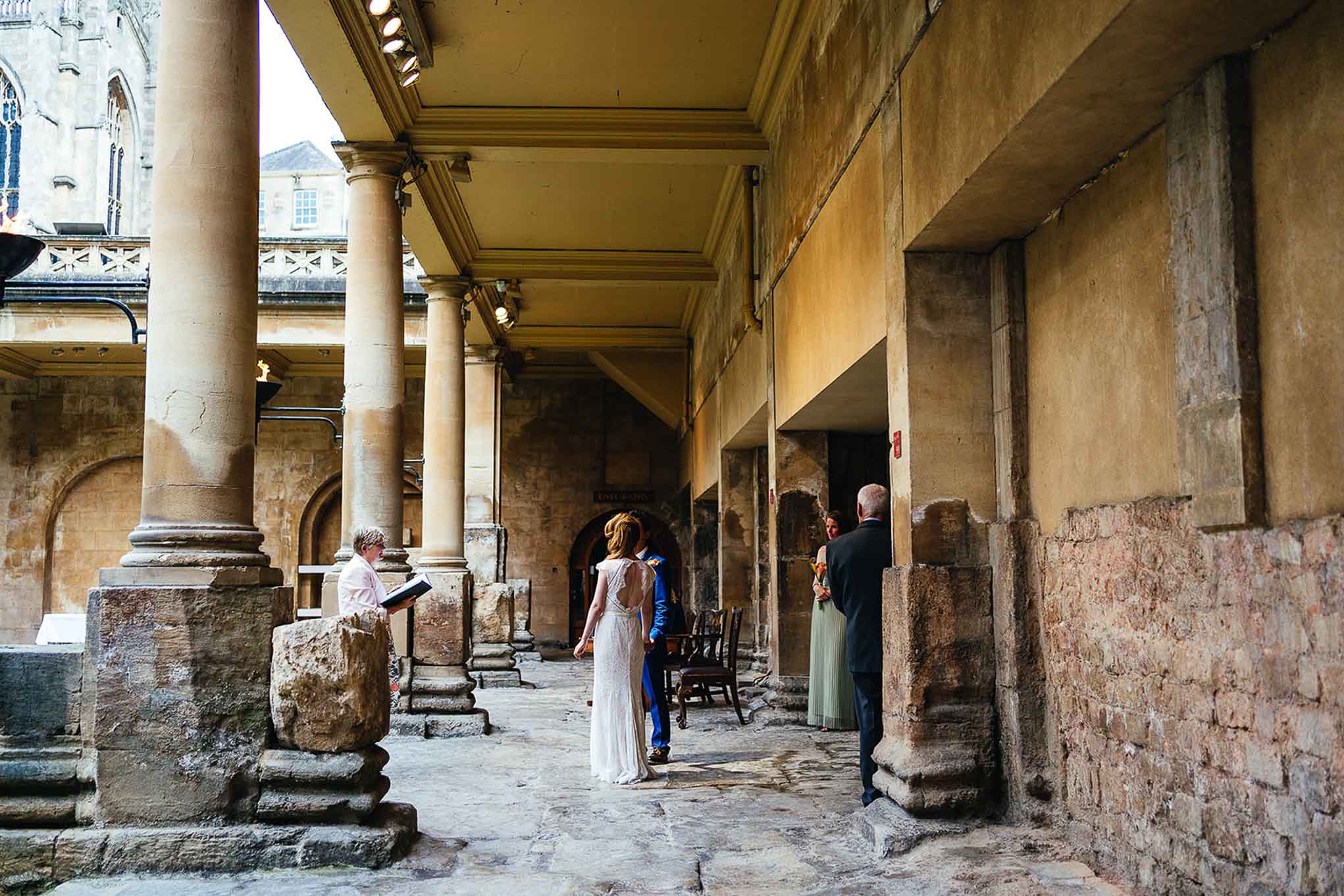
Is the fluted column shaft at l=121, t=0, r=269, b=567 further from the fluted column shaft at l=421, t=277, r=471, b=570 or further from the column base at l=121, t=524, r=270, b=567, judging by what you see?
the fluted column shaft at l=421, t=277, r=471, b=570

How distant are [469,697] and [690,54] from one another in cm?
521

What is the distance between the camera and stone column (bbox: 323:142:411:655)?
8438mm

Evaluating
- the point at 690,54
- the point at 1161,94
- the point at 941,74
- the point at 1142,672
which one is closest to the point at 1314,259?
the point at 1161,94

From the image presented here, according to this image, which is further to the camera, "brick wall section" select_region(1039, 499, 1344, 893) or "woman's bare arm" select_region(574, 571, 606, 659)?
"woman's bare arm" select_region(574, 571, 606, 659)

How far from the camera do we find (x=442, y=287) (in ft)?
40.6

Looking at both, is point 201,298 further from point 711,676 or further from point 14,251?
point 711,676

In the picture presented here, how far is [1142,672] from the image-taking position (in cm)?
395

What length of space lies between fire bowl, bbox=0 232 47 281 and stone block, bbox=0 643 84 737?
159 cm

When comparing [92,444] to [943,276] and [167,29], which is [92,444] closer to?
[167,29]

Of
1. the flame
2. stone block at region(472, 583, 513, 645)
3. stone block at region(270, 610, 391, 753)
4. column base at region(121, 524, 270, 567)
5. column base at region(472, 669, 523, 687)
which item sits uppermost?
the flame

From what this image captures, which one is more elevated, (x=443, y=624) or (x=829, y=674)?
→ (x=443, y=624)

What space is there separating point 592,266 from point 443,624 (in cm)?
546

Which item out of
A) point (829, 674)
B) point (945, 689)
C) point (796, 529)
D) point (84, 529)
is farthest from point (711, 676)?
point (84, 529)

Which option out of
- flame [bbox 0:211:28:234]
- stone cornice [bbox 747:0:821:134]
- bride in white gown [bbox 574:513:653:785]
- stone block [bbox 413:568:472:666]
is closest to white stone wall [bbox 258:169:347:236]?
stone block [bbox 413:568:472:666]
